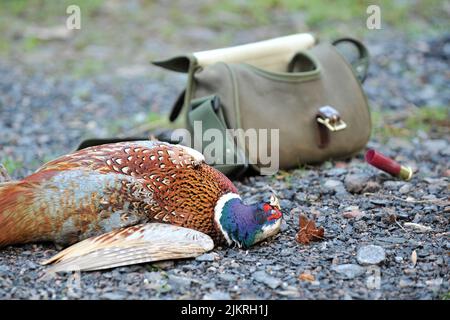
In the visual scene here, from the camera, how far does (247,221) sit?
355 centimetres

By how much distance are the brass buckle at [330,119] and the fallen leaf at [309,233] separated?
126cm

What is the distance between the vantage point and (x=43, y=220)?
343 centimetres

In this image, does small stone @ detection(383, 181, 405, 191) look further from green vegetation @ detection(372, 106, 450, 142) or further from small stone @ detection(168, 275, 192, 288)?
small stone @ detection(168, 275, 192, 288)

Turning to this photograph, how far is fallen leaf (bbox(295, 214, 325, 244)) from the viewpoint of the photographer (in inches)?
144

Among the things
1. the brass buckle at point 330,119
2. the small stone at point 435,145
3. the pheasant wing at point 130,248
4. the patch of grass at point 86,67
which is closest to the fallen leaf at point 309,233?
the pheasant wing at point 130,248

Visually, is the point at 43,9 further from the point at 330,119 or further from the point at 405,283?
the point at 405,283

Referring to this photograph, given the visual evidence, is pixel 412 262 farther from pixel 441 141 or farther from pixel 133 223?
pixel 441 141

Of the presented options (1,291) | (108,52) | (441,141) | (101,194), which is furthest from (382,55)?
(1,291)

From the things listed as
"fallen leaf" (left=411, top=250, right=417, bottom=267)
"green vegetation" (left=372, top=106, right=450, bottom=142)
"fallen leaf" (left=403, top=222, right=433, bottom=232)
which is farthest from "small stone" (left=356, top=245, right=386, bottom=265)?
Answer: "green vegetation" (left=372, top=106, right=450, bottom=142)

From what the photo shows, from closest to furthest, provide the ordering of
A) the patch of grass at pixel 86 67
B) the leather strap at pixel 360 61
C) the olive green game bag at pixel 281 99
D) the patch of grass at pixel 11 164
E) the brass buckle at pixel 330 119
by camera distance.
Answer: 1. the olive green game bag at pixel 281 99
2. the brass buckle at pixel 330 119
3. the patch of grass at pixel 11 164
4. the leather strap at pixel 360 61
5. the patch of grass at pixel 86 67

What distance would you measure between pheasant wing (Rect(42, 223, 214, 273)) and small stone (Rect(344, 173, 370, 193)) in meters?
1.33

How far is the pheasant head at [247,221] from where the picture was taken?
3.56 m

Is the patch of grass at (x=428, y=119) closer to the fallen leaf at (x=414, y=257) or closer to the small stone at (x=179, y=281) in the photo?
the fallen leaf at (x=414, y=257)

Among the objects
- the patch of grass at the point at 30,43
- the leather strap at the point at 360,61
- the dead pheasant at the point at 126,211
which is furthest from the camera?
the patch of grass at the point at 30,43
